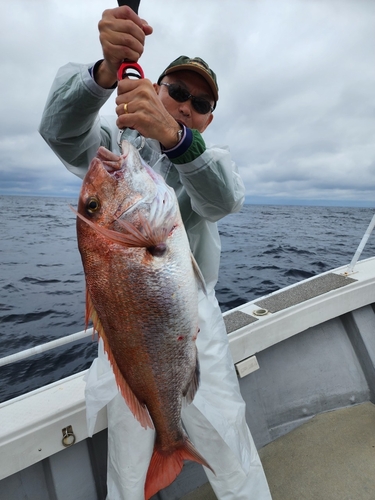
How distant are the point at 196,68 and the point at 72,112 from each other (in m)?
0.77

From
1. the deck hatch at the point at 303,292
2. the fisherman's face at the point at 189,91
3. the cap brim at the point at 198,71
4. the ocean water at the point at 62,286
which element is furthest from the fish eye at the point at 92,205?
the deck hatch at the point at 303,292

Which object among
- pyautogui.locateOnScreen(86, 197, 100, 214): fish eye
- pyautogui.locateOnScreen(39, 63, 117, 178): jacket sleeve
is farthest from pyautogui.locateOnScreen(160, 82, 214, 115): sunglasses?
pyautogui.locateOnScreen(86, 197, 100, 214): fish eye

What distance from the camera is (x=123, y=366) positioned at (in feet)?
4.69

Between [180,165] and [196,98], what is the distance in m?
0.78

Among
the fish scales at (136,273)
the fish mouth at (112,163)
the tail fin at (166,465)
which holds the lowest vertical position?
the tail fin at (166,465)

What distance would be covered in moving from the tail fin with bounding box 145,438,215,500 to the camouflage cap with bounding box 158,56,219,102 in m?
1.94

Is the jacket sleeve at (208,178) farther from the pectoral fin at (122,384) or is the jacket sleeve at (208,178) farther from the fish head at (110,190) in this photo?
the pectoral fin at (122,384)

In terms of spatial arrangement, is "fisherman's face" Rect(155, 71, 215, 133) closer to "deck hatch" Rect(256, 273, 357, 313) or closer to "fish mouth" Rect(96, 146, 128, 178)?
"fish mouth" Rect(96, 146, 128, 178)

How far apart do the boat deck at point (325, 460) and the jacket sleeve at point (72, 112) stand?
2.59 meters

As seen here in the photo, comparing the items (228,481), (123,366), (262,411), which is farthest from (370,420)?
(123,366)

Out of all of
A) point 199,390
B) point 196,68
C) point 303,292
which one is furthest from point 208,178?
point 303,292

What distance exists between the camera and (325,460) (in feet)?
8.82

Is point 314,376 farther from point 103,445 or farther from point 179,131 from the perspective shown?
point 179,131

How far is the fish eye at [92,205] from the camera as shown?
136 cm
